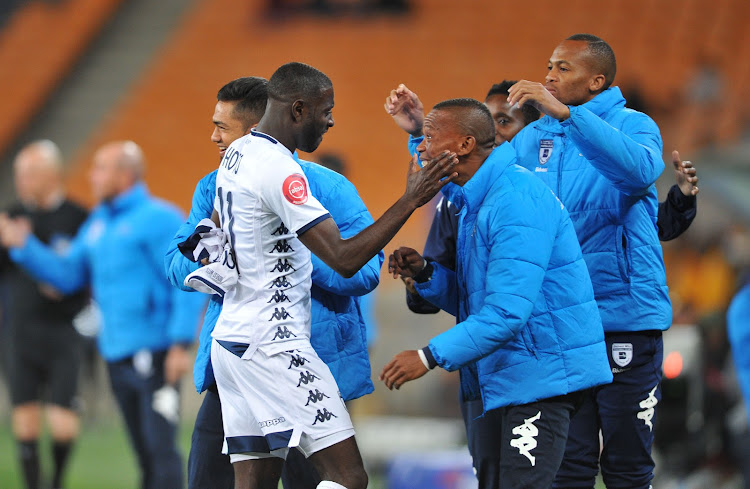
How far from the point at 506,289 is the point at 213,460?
140 cm

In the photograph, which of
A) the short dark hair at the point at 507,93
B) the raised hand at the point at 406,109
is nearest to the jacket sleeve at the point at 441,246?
the raised hand at the point at 406,109

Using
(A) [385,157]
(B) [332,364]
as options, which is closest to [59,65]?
(A) [385,157]

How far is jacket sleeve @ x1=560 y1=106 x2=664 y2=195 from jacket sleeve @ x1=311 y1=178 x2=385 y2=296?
0.81m

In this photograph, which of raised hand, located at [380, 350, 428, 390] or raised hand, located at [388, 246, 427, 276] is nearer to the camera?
raised hand, located at [380, 350, 428, 390]

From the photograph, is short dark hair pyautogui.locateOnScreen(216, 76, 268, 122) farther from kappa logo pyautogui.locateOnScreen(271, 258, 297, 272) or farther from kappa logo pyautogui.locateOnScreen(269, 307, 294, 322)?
kappa logo pyautogui.locateOnScreen(269, 307, 294, 322)

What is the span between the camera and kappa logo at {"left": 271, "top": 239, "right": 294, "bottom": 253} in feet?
11.3

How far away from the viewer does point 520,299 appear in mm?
3340

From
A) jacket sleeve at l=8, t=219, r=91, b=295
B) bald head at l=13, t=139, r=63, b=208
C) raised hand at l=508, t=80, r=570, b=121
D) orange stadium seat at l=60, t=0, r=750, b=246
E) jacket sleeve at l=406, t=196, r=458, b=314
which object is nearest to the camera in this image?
raised hand at l=508, t=80, r=570, b=121

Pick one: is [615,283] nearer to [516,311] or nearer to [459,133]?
[516,311]

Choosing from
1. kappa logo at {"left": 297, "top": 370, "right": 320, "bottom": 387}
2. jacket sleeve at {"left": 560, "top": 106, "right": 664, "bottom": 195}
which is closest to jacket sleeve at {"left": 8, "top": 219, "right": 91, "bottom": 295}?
kappa logo at {"left": 297, "top": 370, "right": 320, "bottom": 387}

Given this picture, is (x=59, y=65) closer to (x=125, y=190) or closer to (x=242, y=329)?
(x=125, y=190)

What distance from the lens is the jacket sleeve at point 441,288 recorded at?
3803 mm

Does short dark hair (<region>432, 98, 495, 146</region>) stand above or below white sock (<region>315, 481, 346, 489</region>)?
above

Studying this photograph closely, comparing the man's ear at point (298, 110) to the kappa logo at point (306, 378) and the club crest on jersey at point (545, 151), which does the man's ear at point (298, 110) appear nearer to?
the kappa logo at point (306, 378)
